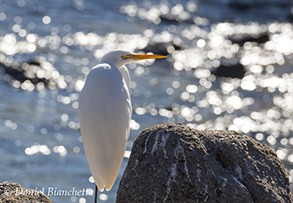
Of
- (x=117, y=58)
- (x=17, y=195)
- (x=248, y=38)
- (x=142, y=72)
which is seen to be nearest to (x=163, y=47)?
(x=142, y=72)

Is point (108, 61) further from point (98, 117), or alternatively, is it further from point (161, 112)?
point (161, 112)

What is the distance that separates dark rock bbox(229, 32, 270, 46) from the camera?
42.0 feet

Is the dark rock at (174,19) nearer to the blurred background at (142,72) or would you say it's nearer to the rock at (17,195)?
the blurred background at (142,72)

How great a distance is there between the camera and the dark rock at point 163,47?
1187 cm

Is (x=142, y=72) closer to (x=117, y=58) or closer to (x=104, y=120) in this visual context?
(x=117, y=58)

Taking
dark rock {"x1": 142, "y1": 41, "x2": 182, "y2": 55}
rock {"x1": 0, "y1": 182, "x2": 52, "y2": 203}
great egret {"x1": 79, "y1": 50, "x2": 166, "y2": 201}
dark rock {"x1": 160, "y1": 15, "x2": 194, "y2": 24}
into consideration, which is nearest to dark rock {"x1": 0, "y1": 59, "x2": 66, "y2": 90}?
dark rock {"x1": 142, "y1": 41, "x2": 182, "y2": 55}

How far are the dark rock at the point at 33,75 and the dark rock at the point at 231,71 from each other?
301 cm

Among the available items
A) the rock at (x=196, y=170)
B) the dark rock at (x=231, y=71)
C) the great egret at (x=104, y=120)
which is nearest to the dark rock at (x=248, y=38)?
the dark rock at (x=231, y=71)

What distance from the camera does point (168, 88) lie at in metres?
10.7

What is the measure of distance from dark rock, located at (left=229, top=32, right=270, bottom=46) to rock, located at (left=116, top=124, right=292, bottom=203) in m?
9.46

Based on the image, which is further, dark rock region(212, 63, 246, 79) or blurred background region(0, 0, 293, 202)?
dark rock region(212, 63, 246, 79)

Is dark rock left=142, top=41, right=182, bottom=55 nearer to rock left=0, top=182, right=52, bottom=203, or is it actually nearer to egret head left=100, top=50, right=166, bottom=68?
egret head left=100, top=50, right=166, bottom=68

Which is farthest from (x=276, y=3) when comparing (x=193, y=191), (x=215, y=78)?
(x=193, y=191)

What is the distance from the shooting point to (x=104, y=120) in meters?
3.74
